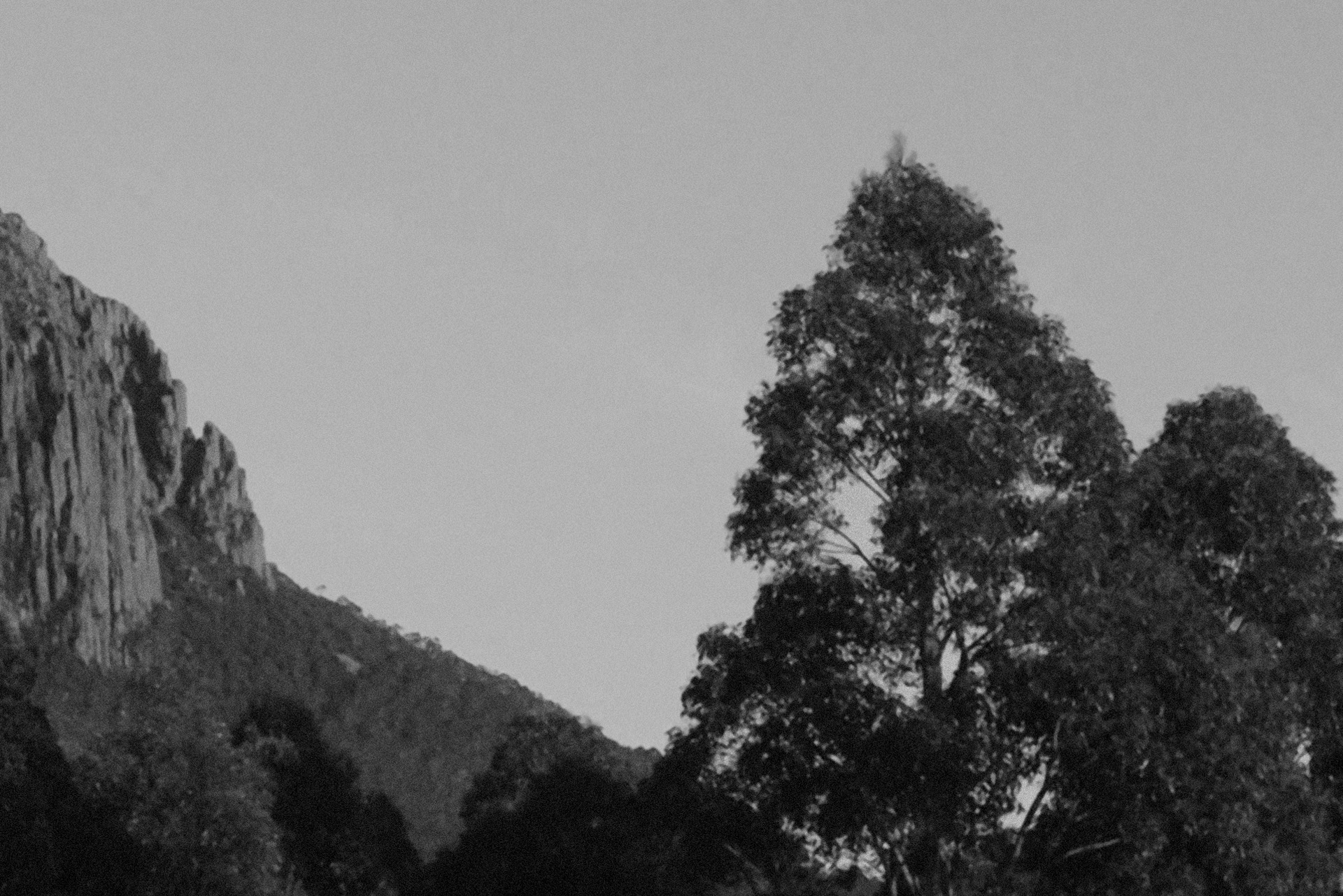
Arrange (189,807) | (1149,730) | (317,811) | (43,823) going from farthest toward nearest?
(317,811) < (43,823) < (189,807) < (1149,730)

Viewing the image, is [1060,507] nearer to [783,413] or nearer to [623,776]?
[783,413]

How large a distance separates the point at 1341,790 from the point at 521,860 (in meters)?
42.5

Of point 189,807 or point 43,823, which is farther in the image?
point 43,823

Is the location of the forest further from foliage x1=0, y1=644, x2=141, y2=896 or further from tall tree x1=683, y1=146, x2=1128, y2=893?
foliage x1=0, y1=644, x2=141, y2=896

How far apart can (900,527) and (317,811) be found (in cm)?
6351

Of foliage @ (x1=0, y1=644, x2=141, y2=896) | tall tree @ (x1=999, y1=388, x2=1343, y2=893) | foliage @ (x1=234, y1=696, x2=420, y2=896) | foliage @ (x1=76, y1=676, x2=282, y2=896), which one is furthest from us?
foliage @ (x1=234, y1=696, x2=420, y2=896)

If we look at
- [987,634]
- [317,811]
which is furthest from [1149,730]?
[317,811]

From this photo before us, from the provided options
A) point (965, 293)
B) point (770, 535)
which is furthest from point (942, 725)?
point (965, 293)

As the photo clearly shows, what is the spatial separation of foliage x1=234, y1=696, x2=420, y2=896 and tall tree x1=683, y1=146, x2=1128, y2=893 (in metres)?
56.1

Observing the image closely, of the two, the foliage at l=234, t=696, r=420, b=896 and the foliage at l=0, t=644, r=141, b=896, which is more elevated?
the foliage at l=234, t=696, r=420, b=896

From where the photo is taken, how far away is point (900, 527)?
36.7 meters

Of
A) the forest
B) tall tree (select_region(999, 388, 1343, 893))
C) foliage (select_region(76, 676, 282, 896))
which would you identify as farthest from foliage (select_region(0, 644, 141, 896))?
tall tree (select_region(999, 388, 1343, 893))

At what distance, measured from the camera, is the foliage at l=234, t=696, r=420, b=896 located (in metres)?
95.1

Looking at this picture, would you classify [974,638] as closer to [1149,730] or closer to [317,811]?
[1149,730]
